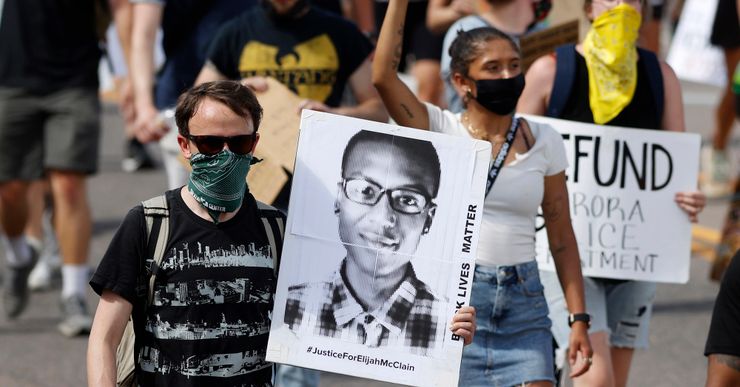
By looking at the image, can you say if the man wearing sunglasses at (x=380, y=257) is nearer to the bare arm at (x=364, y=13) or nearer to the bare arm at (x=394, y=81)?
the bare arm at (x=394, y=81)

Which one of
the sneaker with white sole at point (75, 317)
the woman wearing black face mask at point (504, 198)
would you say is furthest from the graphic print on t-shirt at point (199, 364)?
the sneaker with white sole at point (75, 317)

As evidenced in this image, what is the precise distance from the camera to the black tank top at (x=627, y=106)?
16.5ft

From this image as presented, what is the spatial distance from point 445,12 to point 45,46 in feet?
6.90

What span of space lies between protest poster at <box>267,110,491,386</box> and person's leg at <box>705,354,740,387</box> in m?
0.67

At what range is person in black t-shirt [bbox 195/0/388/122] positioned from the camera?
5.35 m

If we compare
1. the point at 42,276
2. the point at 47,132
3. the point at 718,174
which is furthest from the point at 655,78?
the point at 718,174

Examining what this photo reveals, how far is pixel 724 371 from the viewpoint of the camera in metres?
3.68

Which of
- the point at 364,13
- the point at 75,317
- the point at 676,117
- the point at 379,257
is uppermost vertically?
the point at 364,13

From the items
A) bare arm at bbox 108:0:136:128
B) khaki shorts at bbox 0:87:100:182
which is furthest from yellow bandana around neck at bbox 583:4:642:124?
khaki shorts at bbox 0:87:100:182

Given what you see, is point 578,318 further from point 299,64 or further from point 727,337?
point 299,64

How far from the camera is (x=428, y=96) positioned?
789 cm

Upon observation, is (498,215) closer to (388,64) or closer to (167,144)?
(388,64)

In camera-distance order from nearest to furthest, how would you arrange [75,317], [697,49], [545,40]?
[545,40]
[75,317]
[697,49]

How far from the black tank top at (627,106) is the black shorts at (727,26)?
535 centimetres
